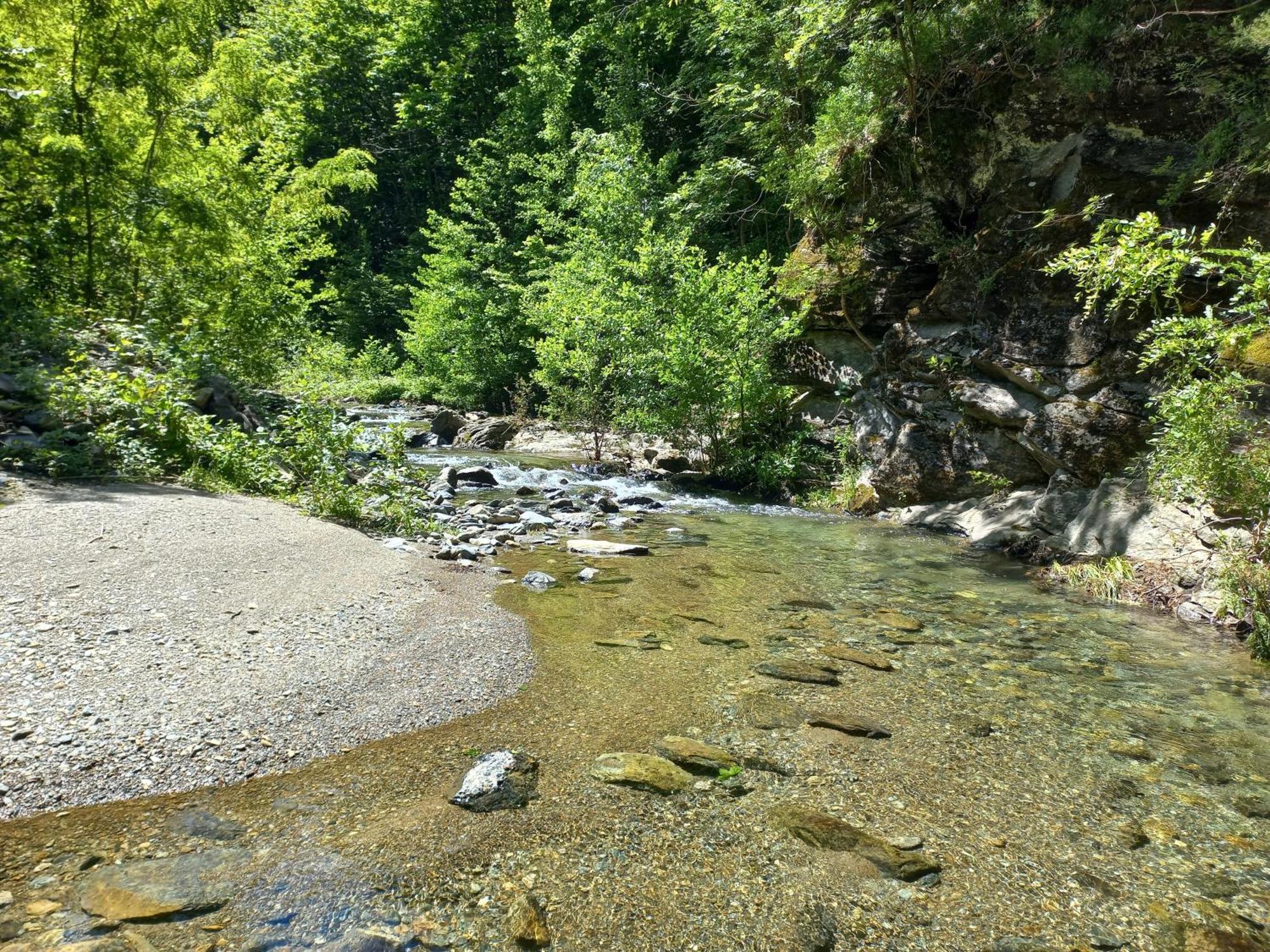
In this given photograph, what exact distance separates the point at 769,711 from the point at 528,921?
2.15 metres

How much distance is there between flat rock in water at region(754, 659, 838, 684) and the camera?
184 inches

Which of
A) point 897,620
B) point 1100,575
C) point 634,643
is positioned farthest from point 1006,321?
point 634,643

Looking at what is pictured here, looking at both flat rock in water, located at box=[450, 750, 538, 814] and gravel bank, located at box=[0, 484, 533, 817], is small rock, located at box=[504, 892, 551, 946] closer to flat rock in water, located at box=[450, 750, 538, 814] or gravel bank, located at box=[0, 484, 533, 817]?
flat rock in water, located at box=[450, 750, 538, 814]

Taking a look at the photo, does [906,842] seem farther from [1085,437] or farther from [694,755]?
[1085,437]

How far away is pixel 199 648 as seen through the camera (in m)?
3.88

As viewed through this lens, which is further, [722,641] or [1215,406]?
[1215,406]

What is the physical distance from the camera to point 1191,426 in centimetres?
588

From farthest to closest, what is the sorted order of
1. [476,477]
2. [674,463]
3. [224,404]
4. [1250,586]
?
1. [674,463]
2. [476,477]
3. [224,404]
4. [1250,586]

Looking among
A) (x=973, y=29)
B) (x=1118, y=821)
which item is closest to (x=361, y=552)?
(x=1118, y=821)

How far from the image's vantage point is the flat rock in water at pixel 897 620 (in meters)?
5.93

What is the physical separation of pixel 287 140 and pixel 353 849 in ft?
44.0

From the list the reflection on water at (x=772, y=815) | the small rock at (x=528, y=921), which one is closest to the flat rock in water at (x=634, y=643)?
the reflection on water at (x=772, y=815)

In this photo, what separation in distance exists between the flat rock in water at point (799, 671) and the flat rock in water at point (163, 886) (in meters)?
3.33

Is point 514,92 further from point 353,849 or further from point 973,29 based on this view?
point 353,849
